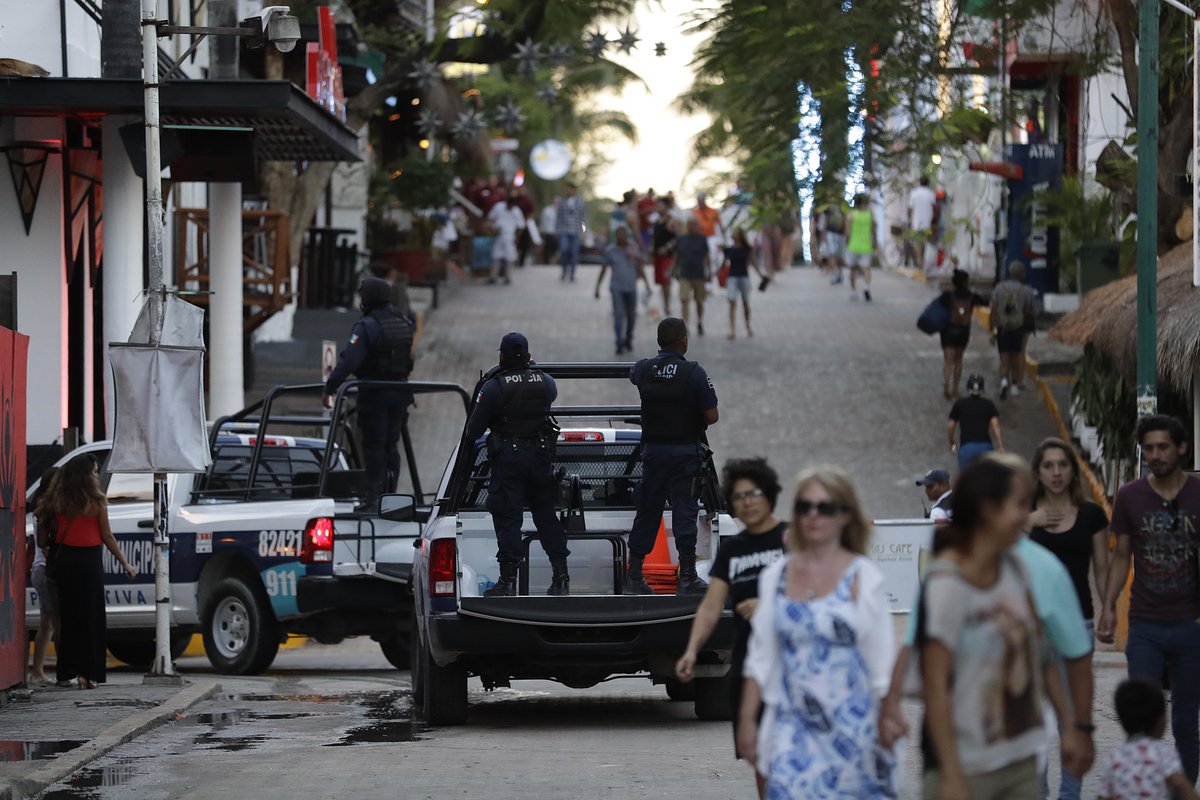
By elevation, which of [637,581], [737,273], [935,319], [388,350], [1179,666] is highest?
[737,273]

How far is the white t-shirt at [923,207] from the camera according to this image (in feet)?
138

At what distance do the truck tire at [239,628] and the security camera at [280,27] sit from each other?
400 centimetres

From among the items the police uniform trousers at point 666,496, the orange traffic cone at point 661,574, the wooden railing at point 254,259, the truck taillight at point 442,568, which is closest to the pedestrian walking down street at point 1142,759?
the police uniform trousers at point 666,496

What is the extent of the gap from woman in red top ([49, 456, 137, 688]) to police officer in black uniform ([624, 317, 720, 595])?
416 cm

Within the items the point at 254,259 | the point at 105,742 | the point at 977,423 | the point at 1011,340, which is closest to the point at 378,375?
the point at 105,742

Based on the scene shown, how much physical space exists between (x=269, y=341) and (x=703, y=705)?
20.9m

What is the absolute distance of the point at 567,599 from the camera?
11484mm

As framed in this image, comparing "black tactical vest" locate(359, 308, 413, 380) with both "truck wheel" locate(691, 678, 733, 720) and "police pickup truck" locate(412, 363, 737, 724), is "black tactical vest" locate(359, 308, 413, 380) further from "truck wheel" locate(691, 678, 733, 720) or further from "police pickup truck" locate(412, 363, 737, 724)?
"truck wheel" locate(691, 678, 733, 720)

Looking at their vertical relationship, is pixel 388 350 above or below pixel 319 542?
above

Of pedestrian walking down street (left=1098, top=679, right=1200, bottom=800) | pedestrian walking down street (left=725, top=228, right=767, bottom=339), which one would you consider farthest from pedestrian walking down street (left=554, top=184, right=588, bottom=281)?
pedestrian walking down street (left=1098, top=679, right=1200, bottom=800)

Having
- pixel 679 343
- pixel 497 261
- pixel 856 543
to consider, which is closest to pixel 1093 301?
pixel 679 343

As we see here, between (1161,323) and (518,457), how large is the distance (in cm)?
856

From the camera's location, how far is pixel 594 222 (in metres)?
101

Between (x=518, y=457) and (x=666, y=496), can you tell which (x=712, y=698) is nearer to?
(x=666, y=496)
